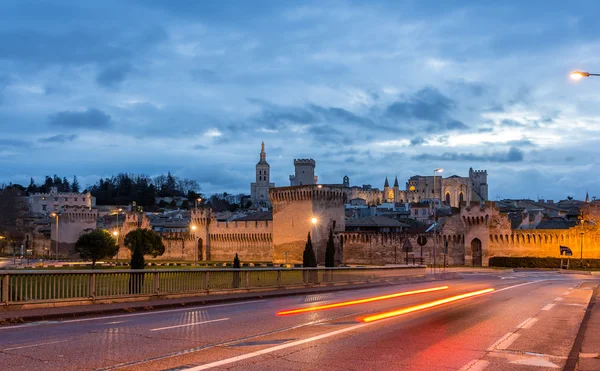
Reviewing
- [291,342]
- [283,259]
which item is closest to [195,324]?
[291,342]

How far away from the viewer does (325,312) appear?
19.9 meters

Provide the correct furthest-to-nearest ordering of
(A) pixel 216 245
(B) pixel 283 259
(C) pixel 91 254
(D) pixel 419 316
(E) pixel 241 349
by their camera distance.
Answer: (A) pixel 216 245, (B) pixel 283 259, (C) pixel 91 254, (D) pixel 419 316, (E) pixel 241 349

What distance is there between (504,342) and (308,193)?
65.6 meters

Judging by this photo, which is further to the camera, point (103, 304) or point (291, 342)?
point (103, 304)

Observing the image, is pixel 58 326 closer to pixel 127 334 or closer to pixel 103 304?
pixel 127 334

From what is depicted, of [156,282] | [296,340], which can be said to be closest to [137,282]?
[156,282]

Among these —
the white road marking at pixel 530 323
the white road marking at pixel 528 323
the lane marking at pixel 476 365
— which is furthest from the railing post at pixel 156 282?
the lane marking at pixel 476 365

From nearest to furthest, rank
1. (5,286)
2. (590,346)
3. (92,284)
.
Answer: (590,346) → (5,286) → (92,284)

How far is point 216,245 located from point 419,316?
245 feet

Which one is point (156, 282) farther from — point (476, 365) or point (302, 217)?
point (302, 217)

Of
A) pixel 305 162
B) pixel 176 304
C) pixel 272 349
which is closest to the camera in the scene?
pixel 272 349

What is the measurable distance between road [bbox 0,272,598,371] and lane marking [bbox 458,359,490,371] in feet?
0.06

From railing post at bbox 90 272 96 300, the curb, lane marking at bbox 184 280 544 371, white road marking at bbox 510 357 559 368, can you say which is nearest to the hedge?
the curb

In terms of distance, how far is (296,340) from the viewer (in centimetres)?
1376
